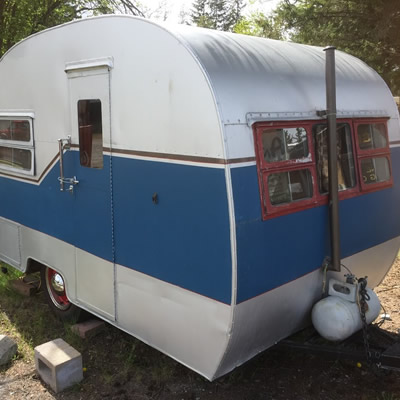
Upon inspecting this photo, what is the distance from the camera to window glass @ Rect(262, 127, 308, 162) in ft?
10.9

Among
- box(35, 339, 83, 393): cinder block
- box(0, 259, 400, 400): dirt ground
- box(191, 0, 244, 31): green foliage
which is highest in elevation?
box(191, 0, 244, 31): green foliage

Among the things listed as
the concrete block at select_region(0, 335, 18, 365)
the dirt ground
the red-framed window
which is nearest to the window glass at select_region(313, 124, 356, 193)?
the red-framed window

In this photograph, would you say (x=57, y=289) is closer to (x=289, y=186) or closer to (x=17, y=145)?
(x=17, y=145)

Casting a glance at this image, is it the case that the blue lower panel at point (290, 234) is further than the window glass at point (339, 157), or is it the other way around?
the window glass at point (339, 157)

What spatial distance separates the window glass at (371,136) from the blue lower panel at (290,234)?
44cm

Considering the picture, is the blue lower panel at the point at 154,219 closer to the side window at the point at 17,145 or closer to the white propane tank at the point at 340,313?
the side window at the point at 17,145

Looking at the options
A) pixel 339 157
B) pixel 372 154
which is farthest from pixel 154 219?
pixel 372 154

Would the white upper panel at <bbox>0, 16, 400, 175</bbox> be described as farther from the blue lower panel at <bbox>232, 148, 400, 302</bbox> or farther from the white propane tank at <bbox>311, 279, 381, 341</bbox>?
the white propane tank at <bbox>311, 279, 381, 341</bbox>

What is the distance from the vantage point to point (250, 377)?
13.2 ft

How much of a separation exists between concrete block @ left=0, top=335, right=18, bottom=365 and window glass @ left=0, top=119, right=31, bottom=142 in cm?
Result: 206

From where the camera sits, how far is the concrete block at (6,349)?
14.5 ft

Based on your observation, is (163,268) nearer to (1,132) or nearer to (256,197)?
(256,197)

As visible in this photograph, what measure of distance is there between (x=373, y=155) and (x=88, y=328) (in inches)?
129

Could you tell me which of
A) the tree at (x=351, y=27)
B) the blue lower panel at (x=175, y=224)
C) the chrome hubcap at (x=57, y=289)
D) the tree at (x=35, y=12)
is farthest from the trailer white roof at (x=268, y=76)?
the tree at (x=35, y=12)
